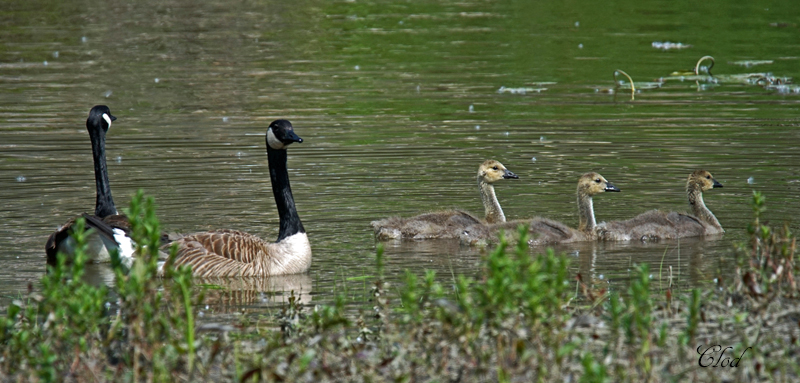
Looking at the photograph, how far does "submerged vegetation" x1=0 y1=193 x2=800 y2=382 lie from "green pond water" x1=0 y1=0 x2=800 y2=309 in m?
2.57

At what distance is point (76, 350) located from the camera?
5684 millimetres

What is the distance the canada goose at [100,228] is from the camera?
980 cm

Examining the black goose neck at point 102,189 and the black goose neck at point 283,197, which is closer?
the black goose neck at point 283,197

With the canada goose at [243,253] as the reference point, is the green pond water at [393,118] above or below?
above

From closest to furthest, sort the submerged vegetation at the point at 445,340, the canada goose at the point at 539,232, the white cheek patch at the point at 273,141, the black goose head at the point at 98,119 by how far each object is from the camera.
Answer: the submerged vegetation at the point at 445,340
the white cheek patch at the point at 273,141
the canada goose at the point at 539,232
the black goose head at the point at 98,119

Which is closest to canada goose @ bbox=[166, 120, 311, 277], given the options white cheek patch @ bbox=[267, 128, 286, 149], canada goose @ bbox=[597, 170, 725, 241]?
white cheek patch @ bbox=[267, 128, 286, 149]

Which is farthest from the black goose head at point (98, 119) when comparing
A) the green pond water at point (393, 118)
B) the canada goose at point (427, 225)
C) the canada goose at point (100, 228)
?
the canada goose at point (427, 225)

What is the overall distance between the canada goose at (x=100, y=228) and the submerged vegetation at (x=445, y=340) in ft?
9.79

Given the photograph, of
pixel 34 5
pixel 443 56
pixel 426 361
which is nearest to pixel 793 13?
pixel 443 56

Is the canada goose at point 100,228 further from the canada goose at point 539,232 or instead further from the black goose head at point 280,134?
the canada goose at point 539,232

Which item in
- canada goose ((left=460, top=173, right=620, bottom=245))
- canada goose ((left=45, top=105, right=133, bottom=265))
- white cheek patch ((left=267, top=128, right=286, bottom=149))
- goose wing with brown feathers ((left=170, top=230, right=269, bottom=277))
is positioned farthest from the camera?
canada goose ((left=460, top=173, right=620, bottom=245))

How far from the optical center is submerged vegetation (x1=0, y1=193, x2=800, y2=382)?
214 inches

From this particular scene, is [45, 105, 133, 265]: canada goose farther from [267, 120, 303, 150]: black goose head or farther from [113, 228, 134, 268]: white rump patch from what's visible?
[267, 120, 303, 150]: black goose head

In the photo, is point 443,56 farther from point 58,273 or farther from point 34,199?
point 58,273
